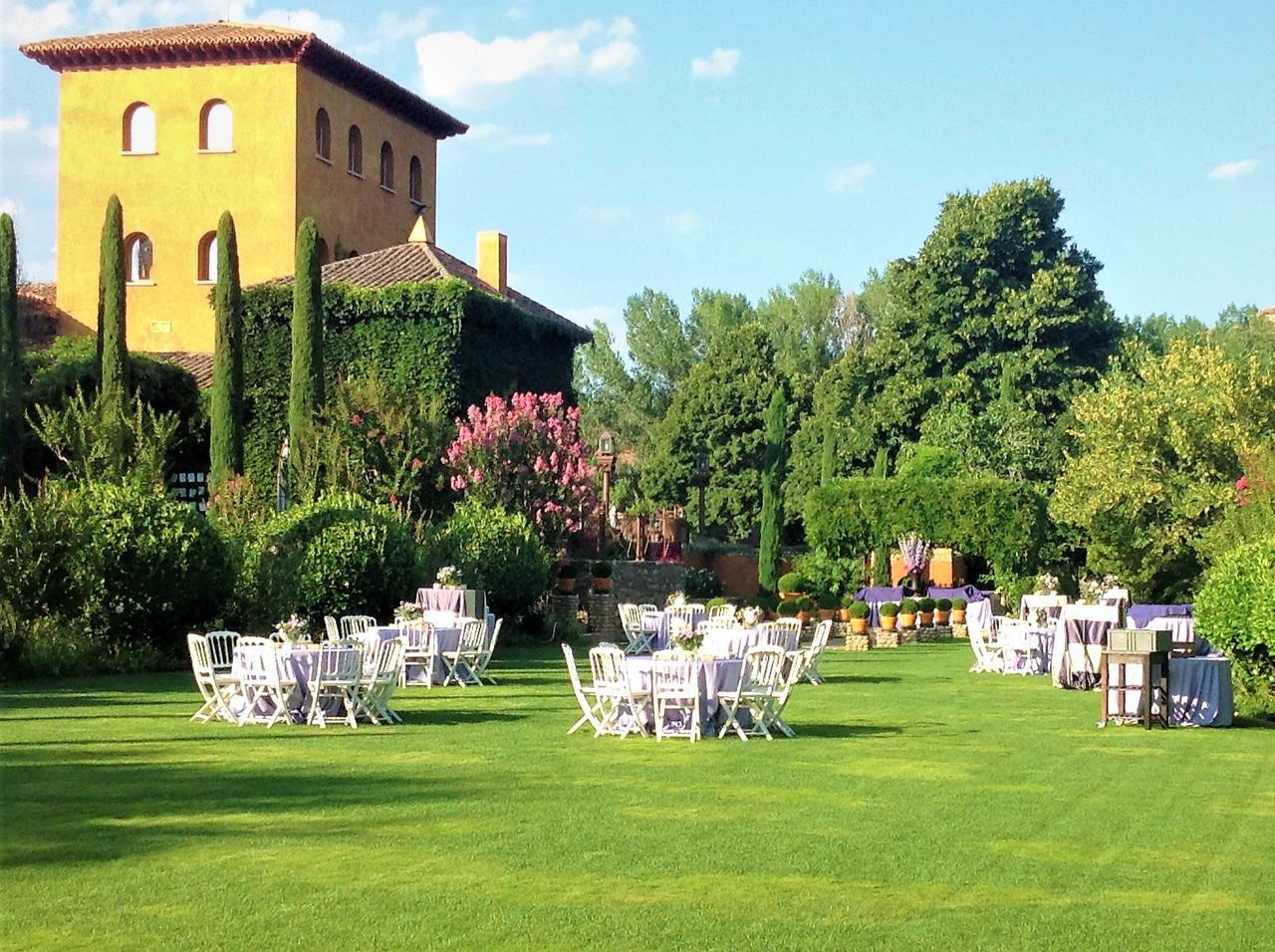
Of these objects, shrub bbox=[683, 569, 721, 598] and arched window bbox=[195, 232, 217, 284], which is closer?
shrub bbox=[683, 569, 721, 598]

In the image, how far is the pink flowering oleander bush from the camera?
36.8 metres

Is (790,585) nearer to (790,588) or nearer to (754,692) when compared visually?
(790,588)

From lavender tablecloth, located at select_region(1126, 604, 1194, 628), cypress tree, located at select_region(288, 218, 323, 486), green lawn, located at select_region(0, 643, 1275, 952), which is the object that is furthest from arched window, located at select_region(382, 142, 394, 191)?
green lawn, located at select_region(0, 643, 1275, 952)

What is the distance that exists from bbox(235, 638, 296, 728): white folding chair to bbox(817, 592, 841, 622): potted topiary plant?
20907 mm

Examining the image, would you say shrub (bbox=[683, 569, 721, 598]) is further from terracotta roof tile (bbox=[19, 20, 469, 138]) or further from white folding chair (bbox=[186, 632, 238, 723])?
white folding chair (bbox=[186, 632, 238, 723])

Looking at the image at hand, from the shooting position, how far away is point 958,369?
57625 millimetres

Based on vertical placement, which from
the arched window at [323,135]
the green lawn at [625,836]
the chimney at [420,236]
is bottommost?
the green lawn at [625,836]

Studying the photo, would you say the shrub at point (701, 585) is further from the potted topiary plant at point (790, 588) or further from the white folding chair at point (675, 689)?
the white folding chair at point (675, 689)

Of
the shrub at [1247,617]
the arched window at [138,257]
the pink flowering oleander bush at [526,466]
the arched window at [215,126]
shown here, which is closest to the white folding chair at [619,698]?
the shrub at [1247,617]

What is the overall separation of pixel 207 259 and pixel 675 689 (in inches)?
1430

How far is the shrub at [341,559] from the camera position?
2769 centimetres

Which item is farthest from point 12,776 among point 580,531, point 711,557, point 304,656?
point 711,557

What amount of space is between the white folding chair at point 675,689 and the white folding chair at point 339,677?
2946 millimetres

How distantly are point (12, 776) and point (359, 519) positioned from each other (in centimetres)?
1606
